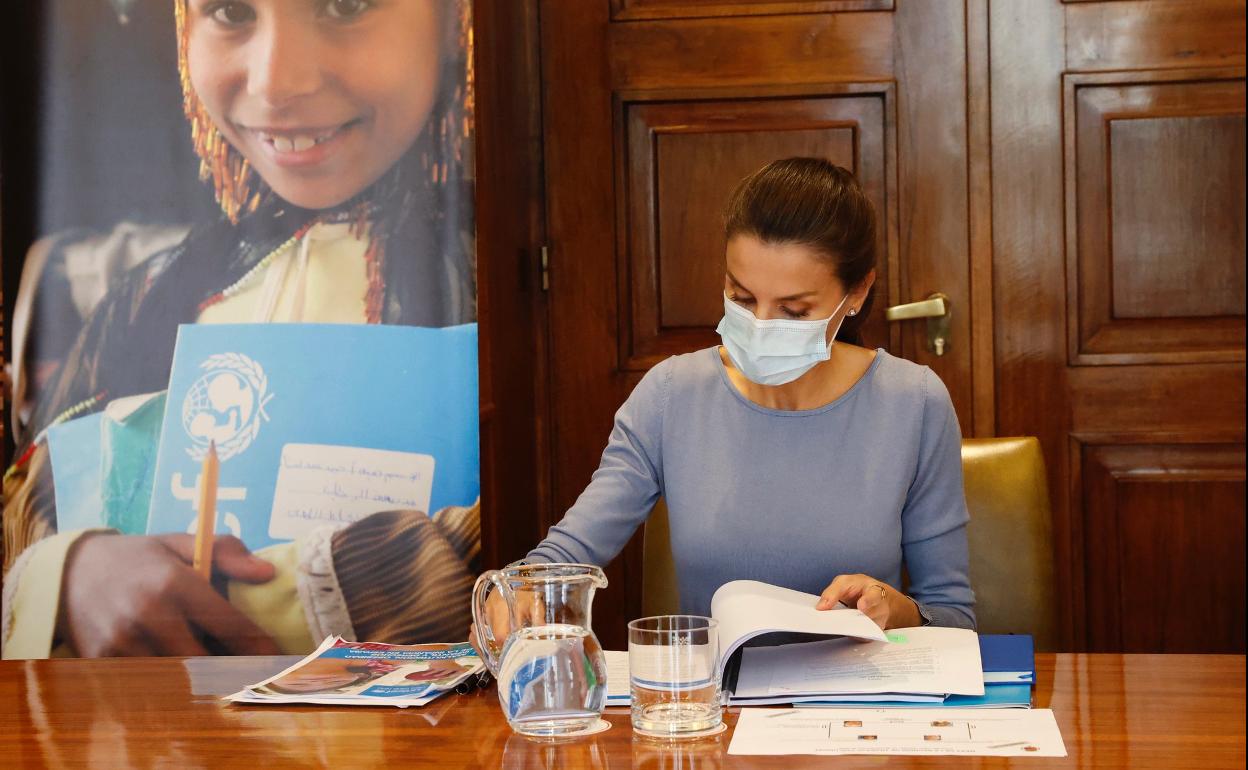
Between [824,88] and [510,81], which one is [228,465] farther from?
[824,88]

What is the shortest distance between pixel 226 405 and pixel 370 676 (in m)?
1.14

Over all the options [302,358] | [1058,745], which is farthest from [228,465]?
[1058,745]

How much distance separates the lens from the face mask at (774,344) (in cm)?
171

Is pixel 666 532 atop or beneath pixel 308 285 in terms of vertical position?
beneath

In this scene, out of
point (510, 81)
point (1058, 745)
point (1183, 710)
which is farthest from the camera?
point (510, 81)

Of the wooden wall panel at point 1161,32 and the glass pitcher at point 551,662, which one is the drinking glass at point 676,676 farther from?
the wooden wall panel at point 1161,32

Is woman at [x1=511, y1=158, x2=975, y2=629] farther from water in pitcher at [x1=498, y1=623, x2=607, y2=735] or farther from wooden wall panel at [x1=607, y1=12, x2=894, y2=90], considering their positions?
wooden wall panel at [x1=607, y1=12, x2=894, y2=90]

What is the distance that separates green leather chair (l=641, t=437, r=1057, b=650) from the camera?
1778mm

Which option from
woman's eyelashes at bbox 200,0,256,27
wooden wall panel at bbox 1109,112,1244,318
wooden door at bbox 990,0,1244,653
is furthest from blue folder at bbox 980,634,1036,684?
woman's eyelashes at bbox 200,0,256,27

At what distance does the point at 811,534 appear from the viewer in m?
1.76

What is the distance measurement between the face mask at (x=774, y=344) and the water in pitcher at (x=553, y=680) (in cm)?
66

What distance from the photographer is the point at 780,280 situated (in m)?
1.71

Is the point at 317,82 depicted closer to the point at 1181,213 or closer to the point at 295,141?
the point at 295,141

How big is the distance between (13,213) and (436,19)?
0.86 m
